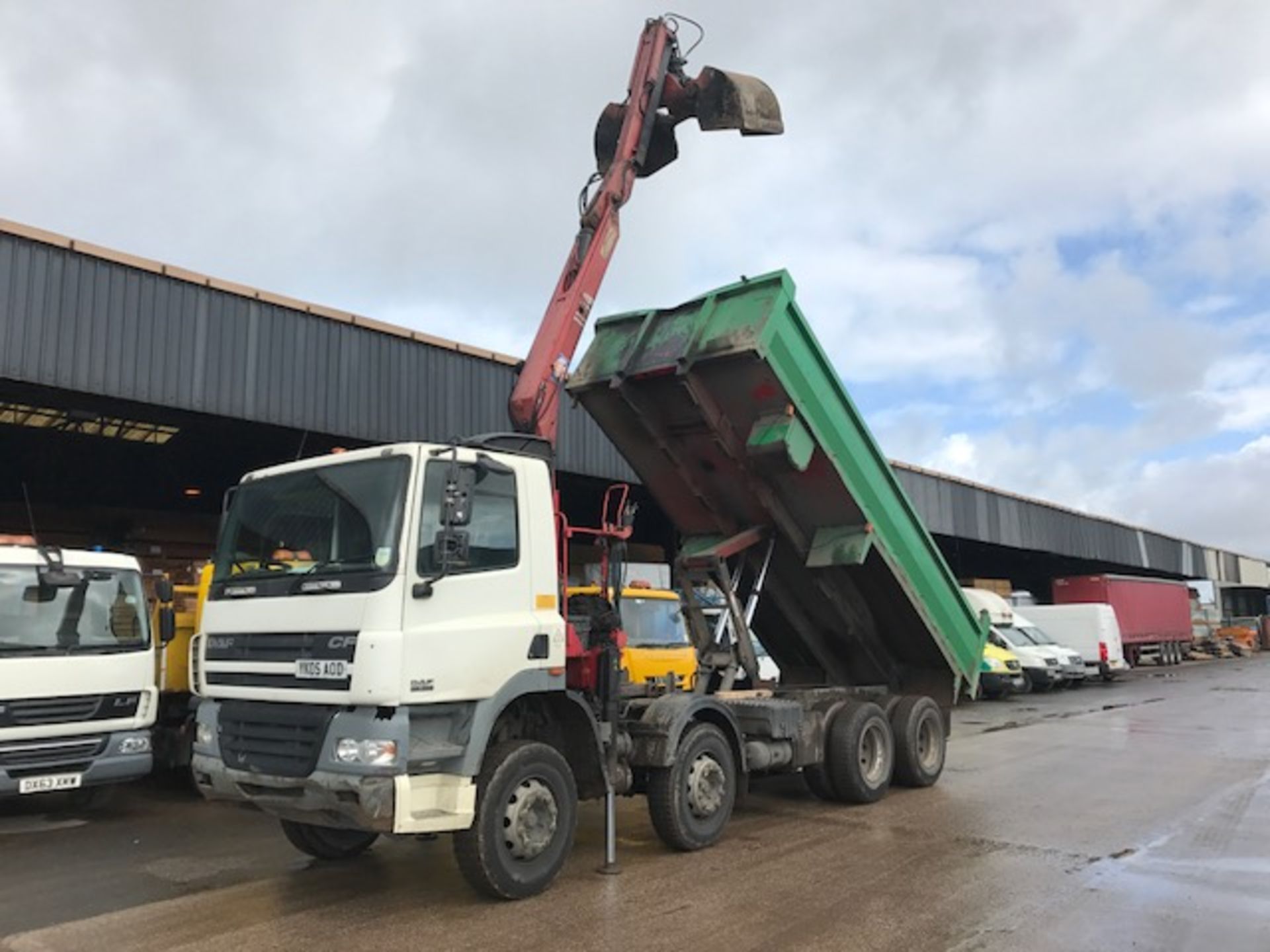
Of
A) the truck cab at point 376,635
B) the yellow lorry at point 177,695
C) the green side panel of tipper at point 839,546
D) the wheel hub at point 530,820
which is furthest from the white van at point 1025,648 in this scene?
the truck cab at point 376,635

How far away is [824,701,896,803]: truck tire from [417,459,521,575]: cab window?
4224 millimetres

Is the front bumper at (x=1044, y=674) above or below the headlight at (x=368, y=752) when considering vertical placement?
below

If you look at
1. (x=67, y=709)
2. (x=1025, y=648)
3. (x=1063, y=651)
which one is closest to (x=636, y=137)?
(x=67, y=709)

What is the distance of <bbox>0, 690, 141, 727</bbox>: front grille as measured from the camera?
321 inches

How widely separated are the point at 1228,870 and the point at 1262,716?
12437mm

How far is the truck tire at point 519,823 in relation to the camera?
222 inches

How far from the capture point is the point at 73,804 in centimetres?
985

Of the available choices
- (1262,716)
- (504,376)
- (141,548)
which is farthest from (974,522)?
(141,548)

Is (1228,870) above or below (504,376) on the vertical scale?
below

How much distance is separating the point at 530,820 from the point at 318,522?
221cm

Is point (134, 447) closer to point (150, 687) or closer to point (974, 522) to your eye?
point (150, 687)

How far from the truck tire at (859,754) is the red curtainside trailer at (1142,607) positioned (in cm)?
2423

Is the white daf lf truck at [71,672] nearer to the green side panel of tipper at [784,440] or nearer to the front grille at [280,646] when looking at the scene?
the front grille at [280,646]

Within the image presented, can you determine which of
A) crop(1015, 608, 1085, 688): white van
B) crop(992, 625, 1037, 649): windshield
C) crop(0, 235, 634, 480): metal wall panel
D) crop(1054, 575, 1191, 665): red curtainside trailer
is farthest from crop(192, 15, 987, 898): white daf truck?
crop(1054, 575, 1191, 665): red curtainside trailer
